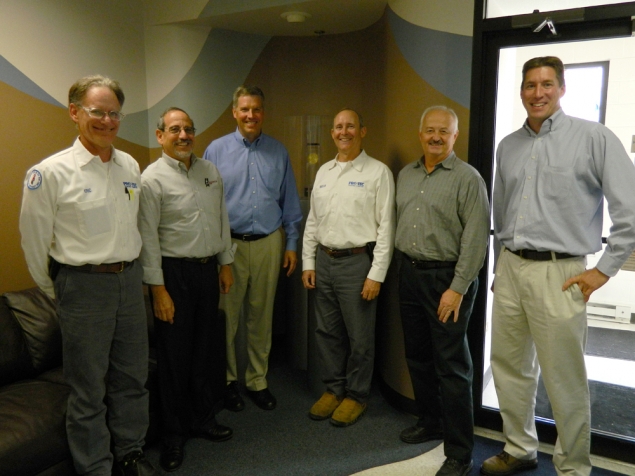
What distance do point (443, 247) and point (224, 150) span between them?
1.44 metres

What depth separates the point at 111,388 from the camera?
86.8 inches

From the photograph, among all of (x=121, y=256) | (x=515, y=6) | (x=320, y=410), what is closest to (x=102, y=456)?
(x=121, y=256)

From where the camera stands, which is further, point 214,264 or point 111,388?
point 214,264

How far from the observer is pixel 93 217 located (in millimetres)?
1987

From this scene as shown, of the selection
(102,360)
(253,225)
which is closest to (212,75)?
(253,225)

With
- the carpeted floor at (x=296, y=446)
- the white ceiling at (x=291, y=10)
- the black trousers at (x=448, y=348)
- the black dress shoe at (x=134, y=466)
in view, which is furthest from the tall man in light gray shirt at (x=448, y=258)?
the black dress shoe at (x=134, y=466)

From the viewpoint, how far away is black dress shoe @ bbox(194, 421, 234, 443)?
8.66 feet

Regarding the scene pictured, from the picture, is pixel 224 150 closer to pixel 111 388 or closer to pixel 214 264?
pixel 214 264

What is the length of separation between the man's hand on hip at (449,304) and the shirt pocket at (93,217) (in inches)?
59.6

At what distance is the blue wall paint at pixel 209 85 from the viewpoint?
3641 millimetres

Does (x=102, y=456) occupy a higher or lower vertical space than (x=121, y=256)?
lower

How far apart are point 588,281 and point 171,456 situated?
6.80ft

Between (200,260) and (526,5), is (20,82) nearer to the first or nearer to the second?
(200,260)

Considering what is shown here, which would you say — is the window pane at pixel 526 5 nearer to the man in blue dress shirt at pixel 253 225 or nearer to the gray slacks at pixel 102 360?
the man in blue dress shirt at pixel 253 225
